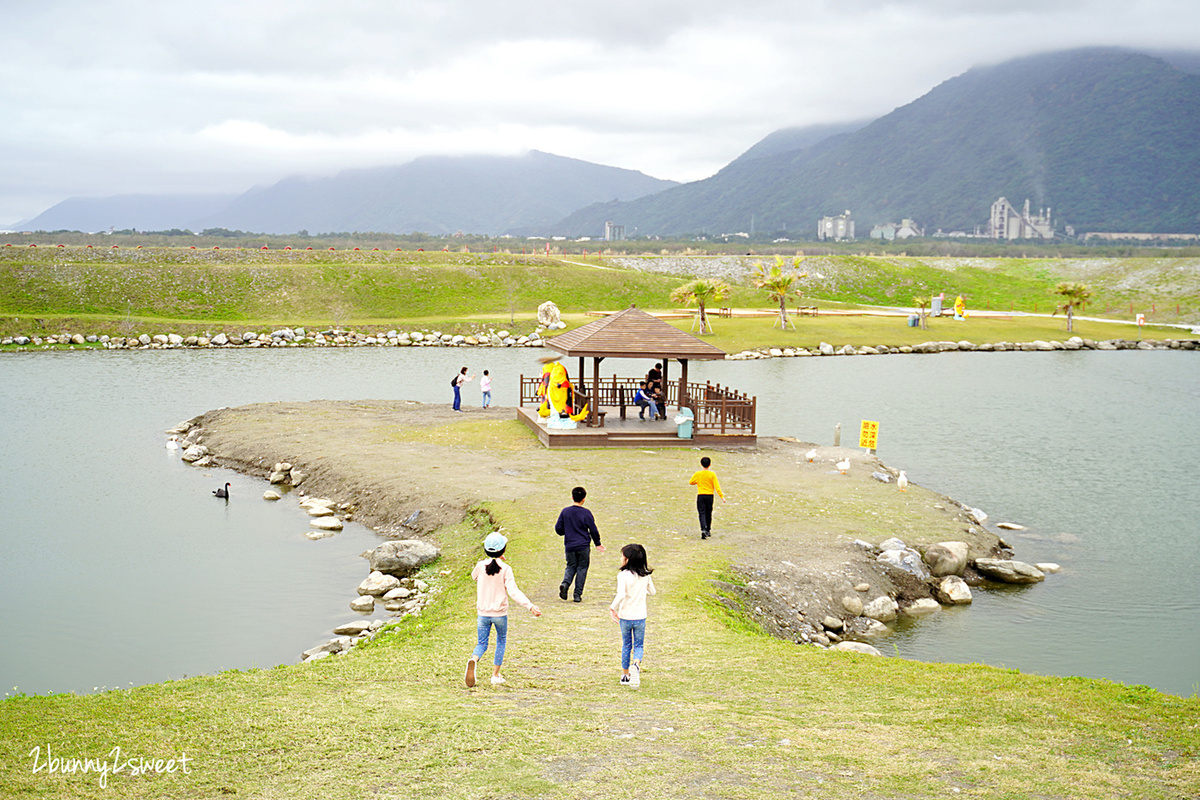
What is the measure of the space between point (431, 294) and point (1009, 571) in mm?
73922

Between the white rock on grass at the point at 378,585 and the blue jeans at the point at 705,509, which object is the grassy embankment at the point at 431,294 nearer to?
the blue jeans at the point at 705,509

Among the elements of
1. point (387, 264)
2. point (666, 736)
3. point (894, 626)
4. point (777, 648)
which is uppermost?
point (387, 264)

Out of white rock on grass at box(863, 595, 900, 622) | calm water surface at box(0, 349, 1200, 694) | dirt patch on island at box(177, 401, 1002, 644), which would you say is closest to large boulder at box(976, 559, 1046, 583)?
calm water surface at box(0, 349, 1200, 694)

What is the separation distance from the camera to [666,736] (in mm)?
8695

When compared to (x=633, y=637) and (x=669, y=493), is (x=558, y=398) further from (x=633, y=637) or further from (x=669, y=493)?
(x=633, y=637)

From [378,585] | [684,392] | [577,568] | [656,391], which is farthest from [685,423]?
[577,568]

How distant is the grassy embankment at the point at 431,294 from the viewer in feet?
243

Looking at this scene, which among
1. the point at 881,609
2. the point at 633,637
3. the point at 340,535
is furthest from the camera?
the point at 340,535

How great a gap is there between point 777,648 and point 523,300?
77.5 meters

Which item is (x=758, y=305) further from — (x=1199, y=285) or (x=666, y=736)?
(x=666, y=736)

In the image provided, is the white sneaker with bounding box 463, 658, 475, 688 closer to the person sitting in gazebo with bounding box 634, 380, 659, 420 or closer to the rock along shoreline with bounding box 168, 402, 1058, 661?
the rock along shoreline with bounding box 168, 402, 1058, 661

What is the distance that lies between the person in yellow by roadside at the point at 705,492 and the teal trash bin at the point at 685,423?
989 cm

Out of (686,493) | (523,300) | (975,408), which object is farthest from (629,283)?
(686,493)

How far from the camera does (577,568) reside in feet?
45.9
